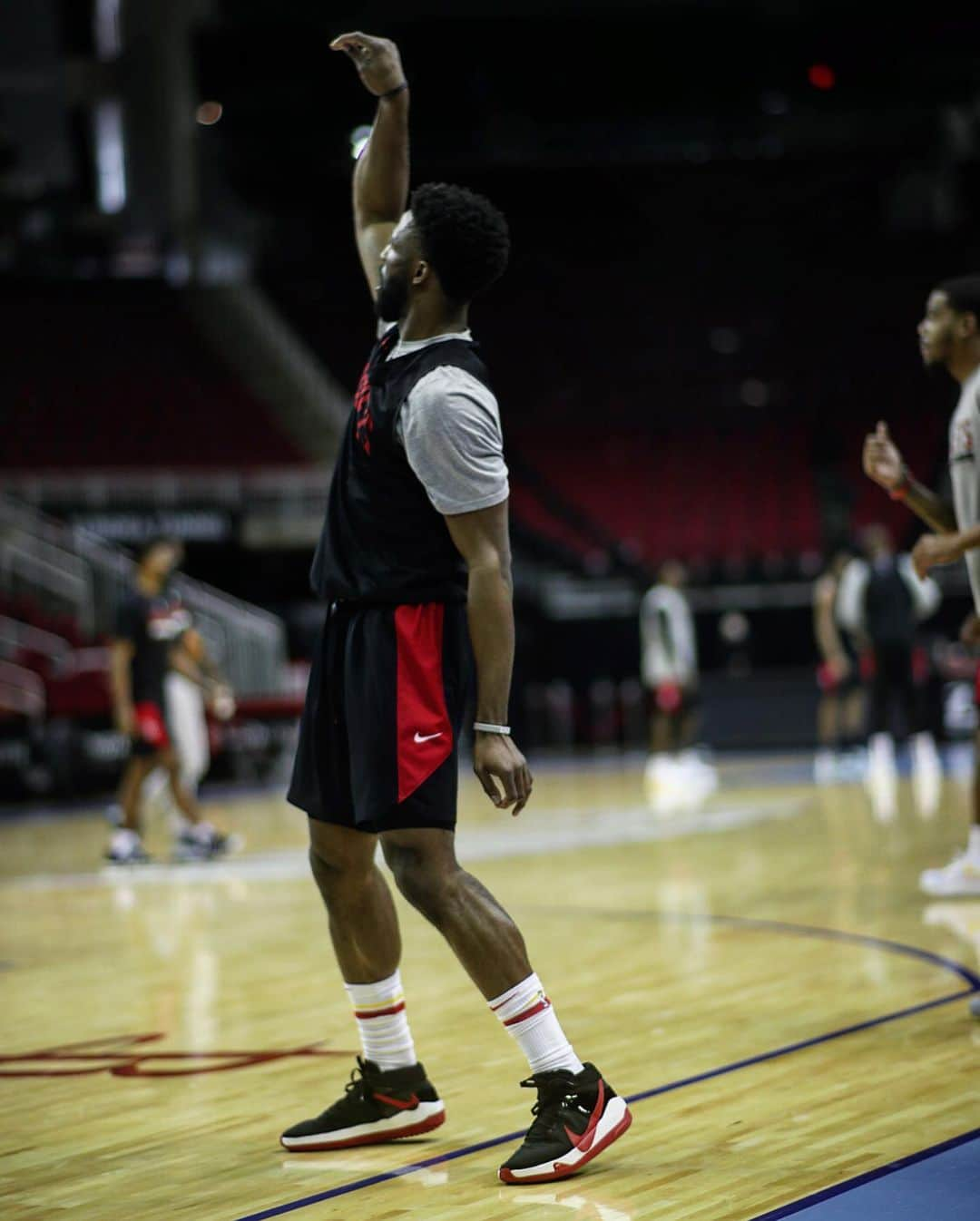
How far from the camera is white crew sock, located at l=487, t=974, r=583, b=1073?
3.38 m

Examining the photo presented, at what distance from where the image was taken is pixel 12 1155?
11.9 feet

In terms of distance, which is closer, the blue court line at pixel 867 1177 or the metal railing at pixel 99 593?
the blue court line at pixel 867 1177

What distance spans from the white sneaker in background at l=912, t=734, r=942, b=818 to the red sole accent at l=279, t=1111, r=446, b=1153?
7404mm

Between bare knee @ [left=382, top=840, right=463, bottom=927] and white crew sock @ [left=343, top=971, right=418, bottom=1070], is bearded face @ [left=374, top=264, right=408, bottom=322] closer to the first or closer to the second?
bare knee @ [left=382, top=840, right=463, bottom=927]

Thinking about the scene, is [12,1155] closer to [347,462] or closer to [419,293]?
[347,462]

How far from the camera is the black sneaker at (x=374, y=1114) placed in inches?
142

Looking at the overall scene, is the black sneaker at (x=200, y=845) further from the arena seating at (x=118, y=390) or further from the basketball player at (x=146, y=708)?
the arena seating at (x=118, y=390)

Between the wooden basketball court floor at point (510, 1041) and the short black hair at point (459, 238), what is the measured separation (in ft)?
5.88

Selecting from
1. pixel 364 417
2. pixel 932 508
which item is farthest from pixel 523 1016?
pixel 932 508

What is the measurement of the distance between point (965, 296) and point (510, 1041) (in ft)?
8.46

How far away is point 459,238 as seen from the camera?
3469 millimetres

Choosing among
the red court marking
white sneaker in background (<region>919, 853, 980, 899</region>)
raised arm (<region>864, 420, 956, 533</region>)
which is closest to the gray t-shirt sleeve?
raised arm (<region>864, 420, 956, 533</region>)

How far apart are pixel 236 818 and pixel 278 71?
11.9 metres

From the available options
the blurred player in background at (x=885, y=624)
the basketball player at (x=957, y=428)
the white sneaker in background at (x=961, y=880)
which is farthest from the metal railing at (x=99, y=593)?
the basketball player at (x=957, y=428)
